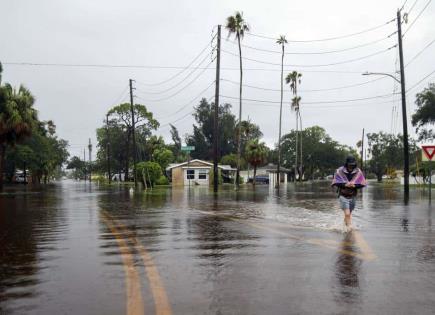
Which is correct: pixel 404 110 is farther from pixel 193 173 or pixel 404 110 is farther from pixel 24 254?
pixel 193 173

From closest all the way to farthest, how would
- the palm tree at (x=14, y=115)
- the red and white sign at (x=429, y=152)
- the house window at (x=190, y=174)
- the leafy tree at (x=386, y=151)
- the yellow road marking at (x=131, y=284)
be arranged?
the yellow road marking at (x=131, y=284) < the red and white sign at (x=429, y=152) < the palm tree at (x=14, y=115) < the house window at (x=190, y=174) < the leafy tree at (x=386, y=151)

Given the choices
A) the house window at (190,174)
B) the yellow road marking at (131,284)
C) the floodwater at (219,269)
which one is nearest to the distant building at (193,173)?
the house window at (190,174)

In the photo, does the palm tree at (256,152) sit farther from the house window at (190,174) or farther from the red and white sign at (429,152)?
the red and white sign at (429,152)

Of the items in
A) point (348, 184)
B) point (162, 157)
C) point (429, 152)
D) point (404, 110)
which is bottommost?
point (348, 184)

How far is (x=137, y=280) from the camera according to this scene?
6.83m

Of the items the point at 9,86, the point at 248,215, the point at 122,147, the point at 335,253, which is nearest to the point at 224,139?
the point at 122,147

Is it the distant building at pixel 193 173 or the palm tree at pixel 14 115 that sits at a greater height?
the palm tree at pixel 14 115

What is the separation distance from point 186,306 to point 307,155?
119m

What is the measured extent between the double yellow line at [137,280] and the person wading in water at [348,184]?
4.83 metres

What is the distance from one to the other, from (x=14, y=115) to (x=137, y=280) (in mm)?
35226

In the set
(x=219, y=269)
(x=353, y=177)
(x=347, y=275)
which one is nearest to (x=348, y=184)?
(x=353, y=177)

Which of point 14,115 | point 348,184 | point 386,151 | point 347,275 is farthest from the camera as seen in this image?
point 386,151

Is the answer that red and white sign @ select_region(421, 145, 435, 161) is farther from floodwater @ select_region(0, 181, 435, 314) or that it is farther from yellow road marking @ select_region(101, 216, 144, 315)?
yellow road marking @ select_region(101, 216, 144, 315)

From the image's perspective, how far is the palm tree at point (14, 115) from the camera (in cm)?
3897
